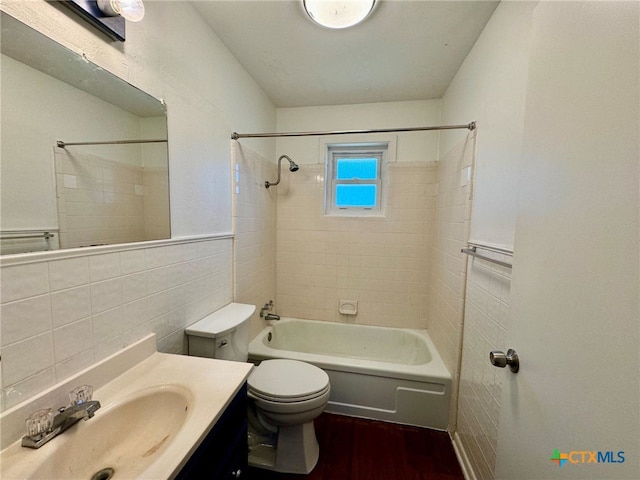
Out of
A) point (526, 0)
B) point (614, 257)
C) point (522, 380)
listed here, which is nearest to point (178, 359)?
point (522, 380)

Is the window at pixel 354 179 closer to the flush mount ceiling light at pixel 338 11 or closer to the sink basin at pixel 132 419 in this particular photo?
the flush mount ceiling light at pixel 338 11

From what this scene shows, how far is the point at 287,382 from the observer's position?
142cm

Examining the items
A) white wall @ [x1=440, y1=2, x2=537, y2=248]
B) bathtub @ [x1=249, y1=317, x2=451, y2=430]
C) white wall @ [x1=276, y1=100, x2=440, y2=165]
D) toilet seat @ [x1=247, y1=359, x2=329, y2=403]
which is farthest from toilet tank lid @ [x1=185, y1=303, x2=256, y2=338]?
white wall @ [x1=276, y1=100, x2=440, y2=165]

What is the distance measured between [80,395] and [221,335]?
23.2 inches

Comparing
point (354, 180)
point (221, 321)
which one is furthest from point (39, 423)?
point (354, 180)

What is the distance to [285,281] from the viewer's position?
256 centimetres

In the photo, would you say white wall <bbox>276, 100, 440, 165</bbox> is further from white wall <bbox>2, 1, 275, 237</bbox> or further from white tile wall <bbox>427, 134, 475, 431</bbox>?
white wall <bbox>2, 1, 275, 237</bbox>

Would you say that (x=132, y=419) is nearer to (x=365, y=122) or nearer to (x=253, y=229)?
(x=253, y=229)

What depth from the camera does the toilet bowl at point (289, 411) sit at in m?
1.32

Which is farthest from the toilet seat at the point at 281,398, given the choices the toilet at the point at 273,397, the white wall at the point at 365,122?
the white wall at the point at 365,122

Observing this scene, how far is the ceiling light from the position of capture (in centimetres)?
78

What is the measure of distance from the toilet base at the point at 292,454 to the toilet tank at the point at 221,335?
50cm

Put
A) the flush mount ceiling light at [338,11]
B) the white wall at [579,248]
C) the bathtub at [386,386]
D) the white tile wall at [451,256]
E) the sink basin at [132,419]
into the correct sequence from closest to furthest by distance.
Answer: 1. the white wall at [579,248]
2. the sink basin at [132,419]
3. the flush mount ceiling light at [338,11]
4. the white tile wall at [451,256]
5. the bathtub at [386,386]

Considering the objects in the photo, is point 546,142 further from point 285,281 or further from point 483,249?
point 285,281
